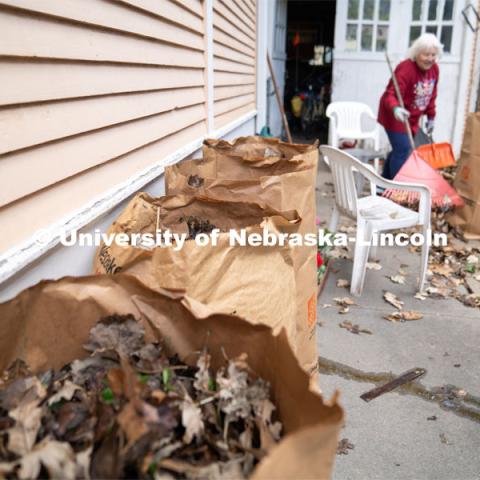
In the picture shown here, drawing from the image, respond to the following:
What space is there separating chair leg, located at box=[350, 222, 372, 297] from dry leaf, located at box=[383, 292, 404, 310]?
19cm

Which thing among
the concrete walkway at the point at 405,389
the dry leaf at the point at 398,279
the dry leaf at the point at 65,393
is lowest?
the concrete walkway at the point at 405,389

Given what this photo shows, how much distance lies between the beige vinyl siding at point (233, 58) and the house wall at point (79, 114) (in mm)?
1100

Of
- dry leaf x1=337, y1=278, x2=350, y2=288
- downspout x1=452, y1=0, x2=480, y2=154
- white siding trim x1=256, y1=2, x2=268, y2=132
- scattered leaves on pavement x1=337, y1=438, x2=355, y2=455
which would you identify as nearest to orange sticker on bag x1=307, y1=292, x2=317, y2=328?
scattered leaves on pavement x1=337, y1=438, x2=355, y2=455

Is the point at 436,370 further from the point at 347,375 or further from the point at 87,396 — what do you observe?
the point at 87,396

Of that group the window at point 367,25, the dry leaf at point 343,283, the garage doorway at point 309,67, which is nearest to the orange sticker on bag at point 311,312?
the dry leaf at point 343,283

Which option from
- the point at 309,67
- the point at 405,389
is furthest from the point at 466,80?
the point at 309,67

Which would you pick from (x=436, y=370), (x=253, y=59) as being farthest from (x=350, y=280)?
(x=253, y=59)

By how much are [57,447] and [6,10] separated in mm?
1126

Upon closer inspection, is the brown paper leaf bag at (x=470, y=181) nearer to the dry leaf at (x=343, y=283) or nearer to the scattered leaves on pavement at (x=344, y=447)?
the dry leaf at (x=343, y=283)

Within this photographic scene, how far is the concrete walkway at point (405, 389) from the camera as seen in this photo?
2062mm

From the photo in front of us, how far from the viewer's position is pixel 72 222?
1688 mm

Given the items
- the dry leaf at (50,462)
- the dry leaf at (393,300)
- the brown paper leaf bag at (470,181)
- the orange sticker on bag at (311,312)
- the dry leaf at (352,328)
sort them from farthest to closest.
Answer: the brown paper leaf bag at (470,181) < the dry leaf at (393,300) < the dry leaf at (352,328) < the orange sticker on bag at (311,312) < the dry leaf at (50,462)

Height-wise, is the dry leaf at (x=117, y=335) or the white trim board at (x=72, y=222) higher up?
the white trim board at (x=72, y=222)

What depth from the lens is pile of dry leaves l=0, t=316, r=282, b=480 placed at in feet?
2.92
